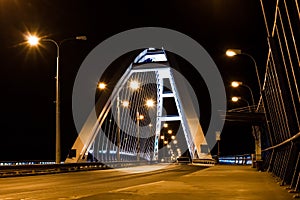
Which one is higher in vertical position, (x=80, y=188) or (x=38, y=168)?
(x=38, y=168)

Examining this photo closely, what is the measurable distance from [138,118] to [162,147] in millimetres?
49968

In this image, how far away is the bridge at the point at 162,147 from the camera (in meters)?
11.2

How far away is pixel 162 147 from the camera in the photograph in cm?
10712

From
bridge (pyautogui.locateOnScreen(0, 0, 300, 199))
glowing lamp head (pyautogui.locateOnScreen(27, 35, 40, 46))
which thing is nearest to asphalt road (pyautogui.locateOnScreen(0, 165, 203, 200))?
bridge (pyautogui.locateOnScreen(0, 0, 300, 199))

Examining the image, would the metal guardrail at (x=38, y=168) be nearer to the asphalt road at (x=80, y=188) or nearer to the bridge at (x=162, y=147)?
the bridge at (x=162, y=147)

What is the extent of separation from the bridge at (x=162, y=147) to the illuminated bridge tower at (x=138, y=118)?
144 millimetres

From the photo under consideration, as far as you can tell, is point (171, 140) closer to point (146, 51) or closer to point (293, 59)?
point (146, 51)

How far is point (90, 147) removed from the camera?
4850cm

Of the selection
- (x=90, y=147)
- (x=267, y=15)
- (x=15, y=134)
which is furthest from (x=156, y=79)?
(x=267, y=15)

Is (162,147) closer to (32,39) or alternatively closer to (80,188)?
(32,39)

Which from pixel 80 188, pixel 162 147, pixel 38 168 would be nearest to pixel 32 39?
pixel 38 168

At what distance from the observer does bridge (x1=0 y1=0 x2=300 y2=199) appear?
11156mm

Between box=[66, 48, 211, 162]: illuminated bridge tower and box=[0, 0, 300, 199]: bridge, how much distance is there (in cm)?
14

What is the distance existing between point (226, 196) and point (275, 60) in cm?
416
